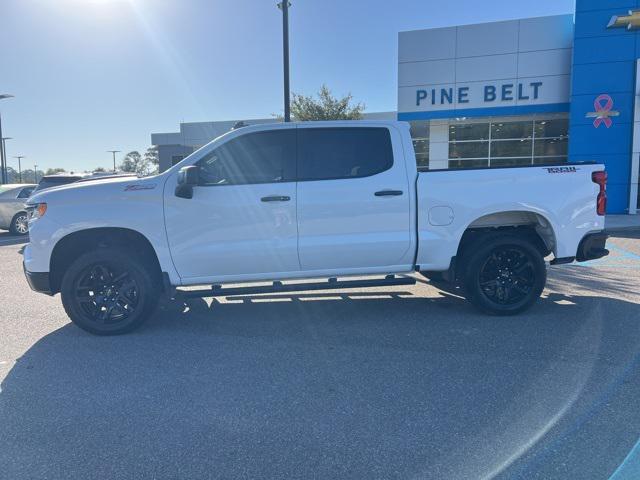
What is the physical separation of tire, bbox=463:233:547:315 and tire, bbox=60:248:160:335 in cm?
347

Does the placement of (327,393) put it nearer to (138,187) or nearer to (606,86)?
(138,187)

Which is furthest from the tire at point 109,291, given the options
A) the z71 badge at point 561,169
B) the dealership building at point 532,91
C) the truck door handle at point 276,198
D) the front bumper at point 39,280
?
the dealership building at point 532,91

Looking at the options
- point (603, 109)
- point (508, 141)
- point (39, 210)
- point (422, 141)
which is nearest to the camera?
point (39, 210)

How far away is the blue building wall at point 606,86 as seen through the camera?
16.5 meters

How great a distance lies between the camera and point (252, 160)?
205 inches

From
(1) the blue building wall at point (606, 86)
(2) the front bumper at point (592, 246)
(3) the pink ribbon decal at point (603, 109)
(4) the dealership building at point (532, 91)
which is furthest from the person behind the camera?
(3) the pink ribbon decal at point (603, 109)

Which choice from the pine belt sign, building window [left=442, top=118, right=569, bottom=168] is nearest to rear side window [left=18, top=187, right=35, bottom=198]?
the pine belt sign

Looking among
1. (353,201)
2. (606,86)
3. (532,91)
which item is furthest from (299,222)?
(606,86)

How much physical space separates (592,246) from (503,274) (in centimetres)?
107

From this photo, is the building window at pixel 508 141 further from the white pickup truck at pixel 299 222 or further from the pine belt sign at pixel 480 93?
the white pickup truck at pixel 299 222

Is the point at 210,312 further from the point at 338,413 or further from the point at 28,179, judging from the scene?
the point at 28,179

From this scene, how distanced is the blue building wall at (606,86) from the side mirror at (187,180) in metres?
16.4

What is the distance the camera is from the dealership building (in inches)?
655

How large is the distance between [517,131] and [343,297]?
16.4m
